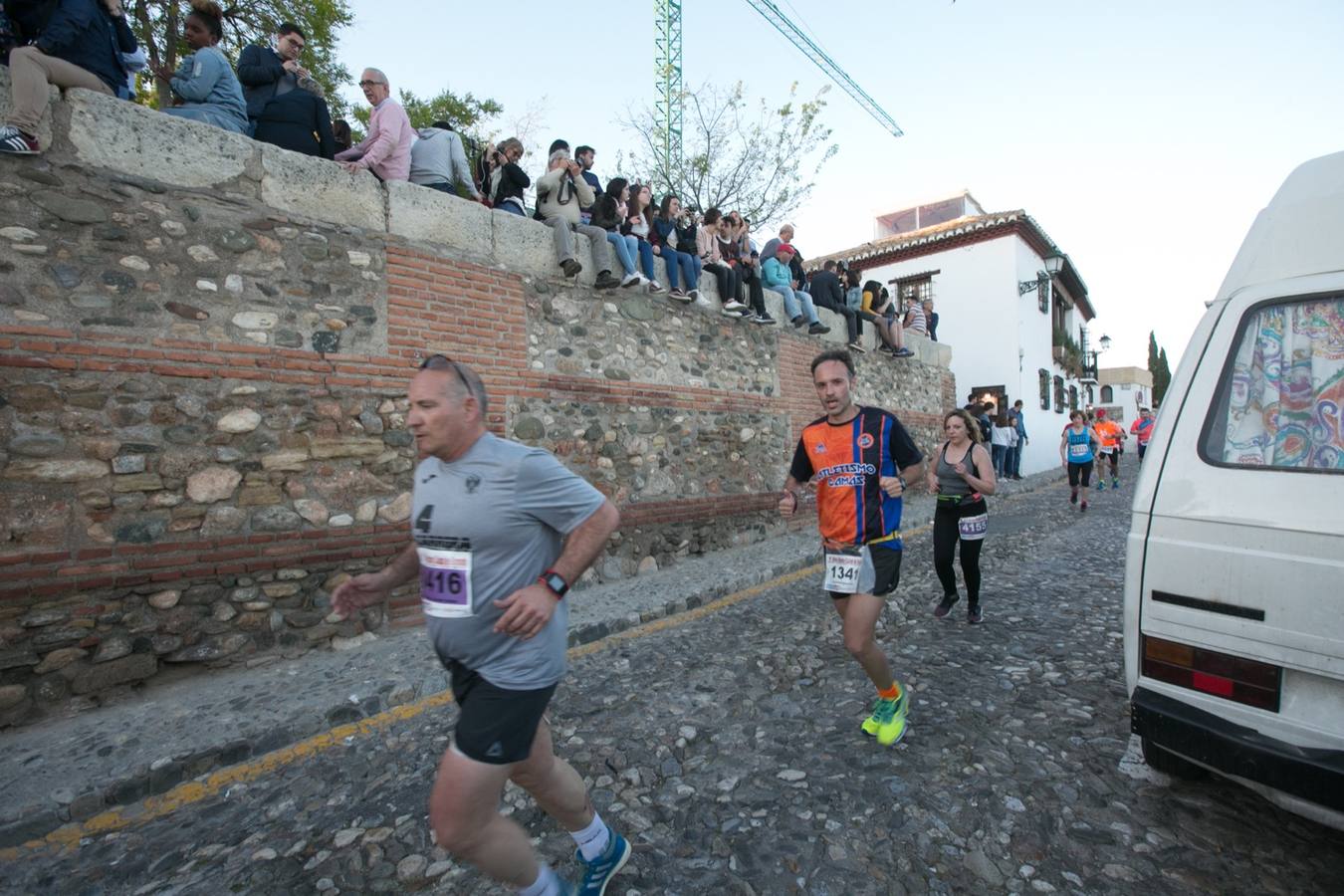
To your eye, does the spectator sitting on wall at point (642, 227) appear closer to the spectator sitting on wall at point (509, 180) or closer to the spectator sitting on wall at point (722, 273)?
the spectator sitting on wall at point (722, 273)

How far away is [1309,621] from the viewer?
1.85m

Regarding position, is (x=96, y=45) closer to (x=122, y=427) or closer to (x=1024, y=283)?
(x=122, y=427)

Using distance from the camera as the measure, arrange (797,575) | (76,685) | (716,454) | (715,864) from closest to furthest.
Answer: (715,864) → (76,685) → (797,575) → (716,454)

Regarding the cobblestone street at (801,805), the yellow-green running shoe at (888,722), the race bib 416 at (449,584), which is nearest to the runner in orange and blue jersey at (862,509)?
the yellow-green running shoe at (888,722)

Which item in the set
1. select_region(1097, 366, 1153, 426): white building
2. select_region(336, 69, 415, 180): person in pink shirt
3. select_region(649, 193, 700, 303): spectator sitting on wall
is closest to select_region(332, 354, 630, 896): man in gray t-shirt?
select_region(336, 69, 415, 180): person in pink shirt

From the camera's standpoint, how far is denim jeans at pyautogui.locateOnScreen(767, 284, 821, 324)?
10.1 m

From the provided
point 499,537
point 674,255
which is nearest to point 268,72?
point 674,255

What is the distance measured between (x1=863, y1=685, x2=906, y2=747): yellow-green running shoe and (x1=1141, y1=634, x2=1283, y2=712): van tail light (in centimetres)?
124

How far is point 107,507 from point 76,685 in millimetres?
1068

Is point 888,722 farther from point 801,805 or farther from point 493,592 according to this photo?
point 493,592

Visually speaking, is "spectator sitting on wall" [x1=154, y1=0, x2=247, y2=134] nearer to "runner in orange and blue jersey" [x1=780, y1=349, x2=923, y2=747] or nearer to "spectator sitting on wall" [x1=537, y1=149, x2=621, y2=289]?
"spectator sitting on wall" [x1=537, y1=149, x2=621, y2=289]

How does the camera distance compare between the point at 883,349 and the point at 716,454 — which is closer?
the point at 716,454

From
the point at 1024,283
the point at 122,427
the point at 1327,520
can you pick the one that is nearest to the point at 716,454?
the point at 122,427

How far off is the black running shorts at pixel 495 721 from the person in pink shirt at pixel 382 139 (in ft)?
16.3
